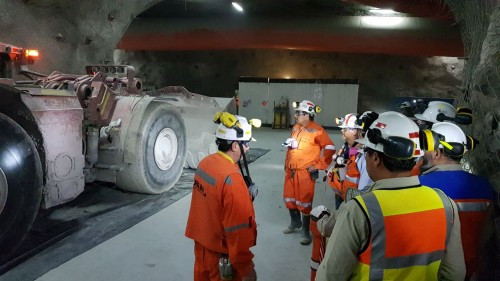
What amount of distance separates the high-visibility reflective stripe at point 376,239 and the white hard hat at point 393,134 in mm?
230

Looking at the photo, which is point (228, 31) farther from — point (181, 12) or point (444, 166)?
point (444, 166)

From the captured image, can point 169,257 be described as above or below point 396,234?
below

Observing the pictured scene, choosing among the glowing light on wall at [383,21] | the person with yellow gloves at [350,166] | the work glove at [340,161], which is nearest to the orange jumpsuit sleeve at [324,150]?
the person with yellow gloves at [350,166]

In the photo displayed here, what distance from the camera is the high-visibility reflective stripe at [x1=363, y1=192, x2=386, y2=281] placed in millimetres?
1397

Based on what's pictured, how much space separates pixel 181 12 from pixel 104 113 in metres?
10.6

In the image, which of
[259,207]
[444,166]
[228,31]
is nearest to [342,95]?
[228,31]

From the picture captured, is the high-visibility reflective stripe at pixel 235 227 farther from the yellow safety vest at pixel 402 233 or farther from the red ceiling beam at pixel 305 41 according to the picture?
the red ceiling beam at pixel 305 41

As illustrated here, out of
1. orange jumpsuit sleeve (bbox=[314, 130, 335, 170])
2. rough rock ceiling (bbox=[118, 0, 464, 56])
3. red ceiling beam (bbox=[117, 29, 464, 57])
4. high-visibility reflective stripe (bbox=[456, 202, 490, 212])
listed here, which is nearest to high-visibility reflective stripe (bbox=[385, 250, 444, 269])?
high-visibility reflective stripe (bbox=[456, 202, 490, 212])

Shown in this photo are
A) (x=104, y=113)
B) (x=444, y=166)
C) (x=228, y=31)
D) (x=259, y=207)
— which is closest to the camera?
(x=444, y=166)

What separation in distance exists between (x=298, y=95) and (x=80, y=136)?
39.4 feet

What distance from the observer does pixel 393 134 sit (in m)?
1.58

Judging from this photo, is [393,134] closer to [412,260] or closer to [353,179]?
[412,260]

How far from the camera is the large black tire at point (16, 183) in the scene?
310 centimetres

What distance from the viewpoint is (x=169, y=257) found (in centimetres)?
369
